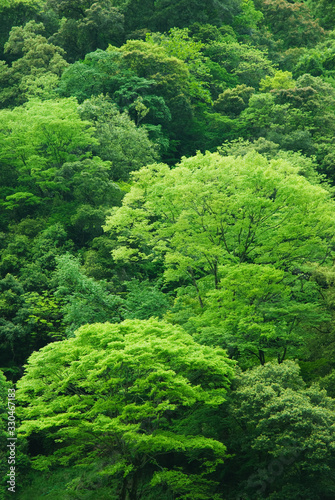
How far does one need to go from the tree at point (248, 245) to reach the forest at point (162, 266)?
96 millimetres

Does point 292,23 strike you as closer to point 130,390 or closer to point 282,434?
point 282,434

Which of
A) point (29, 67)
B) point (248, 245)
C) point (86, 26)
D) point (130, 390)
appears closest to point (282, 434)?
point (130, 390)

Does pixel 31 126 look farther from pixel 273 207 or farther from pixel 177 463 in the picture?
pixel 177 463

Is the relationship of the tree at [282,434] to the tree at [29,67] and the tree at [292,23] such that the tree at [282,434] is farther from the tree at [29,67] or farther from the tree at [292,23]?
the tree at [292,23]

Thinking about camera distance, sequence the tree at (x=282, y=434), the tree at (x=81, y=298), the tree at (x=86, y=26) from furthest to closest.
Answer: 1. the tree at (x=86, y=26)
2. the tree at (x=81, y=298)
3. the tree at (x=282, y=434)

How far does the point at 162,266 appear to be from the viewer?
27.3 meters

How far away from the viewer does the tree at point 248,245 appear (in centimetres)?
1870

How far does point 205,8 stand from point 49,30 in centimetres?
1548

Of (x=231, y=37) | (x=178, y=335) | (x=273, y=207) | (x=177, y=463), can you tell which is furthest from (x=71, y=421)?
(x=231, y=37)

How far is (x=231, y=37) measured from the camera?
50.5 m

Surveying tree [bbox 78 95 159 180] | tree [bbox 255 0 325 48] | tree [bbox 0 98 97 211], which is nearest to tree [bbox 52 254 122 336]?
tree [bbox 0 98 97 211]

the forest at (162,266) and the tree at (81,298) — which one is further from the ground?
the forest at (162,266)

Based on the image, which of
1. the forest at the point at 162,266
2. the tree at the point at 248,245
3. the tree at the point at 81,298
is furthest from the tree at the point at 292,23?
the tree at the point at 81,298

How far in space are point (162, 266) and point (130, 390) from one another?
13.5 m
